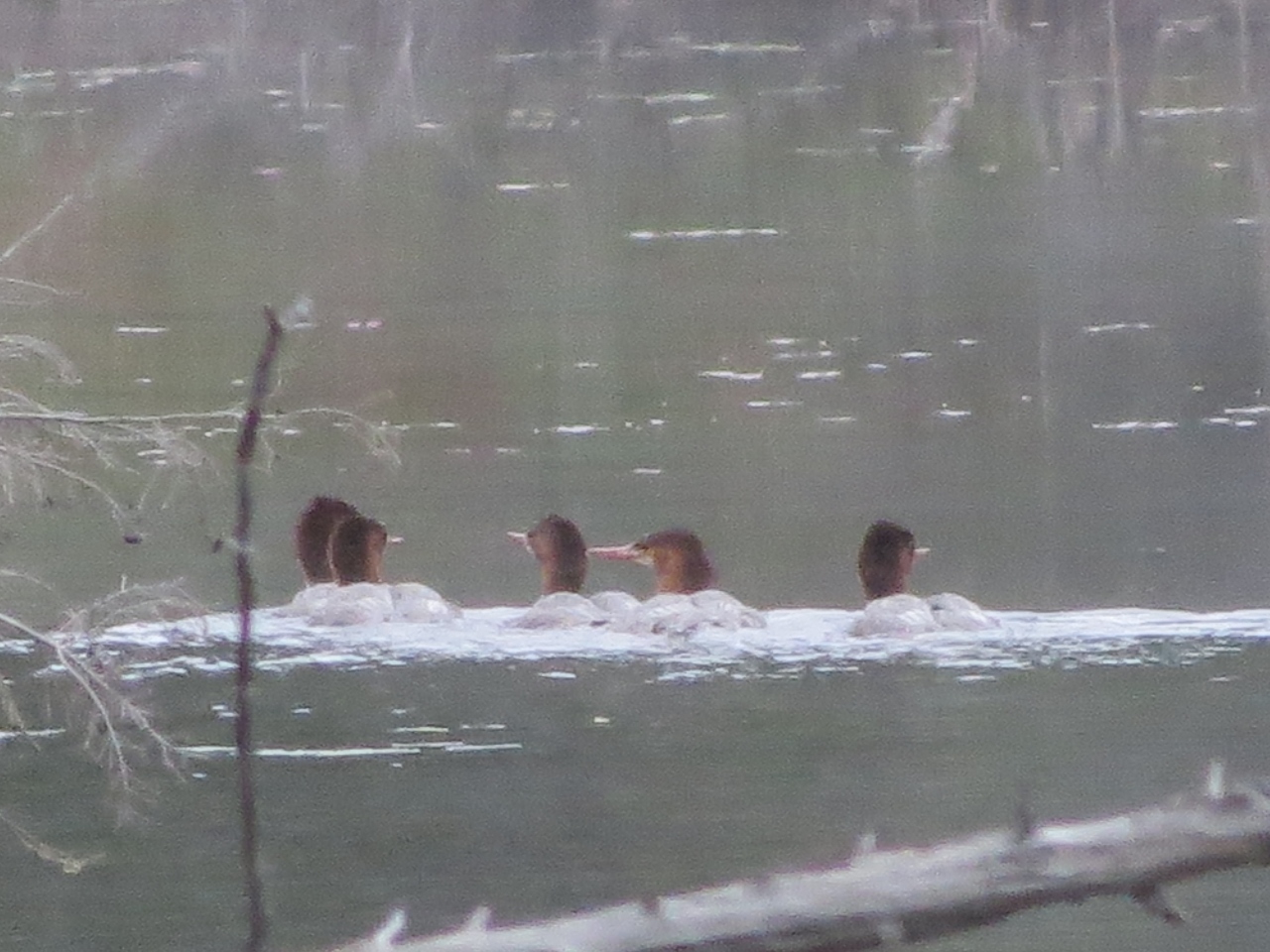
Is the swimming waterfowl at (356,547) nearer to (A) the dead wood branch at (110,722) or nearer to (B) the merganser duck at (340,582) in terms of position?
(B) the merganser duck at (340,582)

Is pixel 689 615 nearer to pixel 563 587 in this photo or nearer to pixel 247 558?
pixel 563 587

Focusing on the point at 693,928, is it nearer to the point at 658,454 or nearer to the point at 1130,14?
the point at 658,454

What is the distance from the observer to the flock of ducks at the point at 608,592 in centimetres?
200

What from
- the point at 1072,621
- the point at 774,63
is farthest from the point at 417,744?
the point at 774,63

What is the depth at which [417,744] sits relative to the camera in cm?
195

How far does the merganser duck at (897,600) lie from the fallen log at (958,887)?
1006 millimetres

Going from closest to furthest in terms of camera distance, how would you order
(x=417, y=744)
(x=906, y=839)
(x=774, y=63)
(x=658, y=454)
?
1. (x=906, y=839)
2. (x=417, y=744)
3. (x=658, y=454)
4. (x=774, y=63)

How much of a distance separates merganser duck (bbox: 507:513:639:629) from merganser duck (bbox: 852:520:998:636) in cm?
24

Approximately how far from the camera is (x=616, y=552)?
6.81 feet

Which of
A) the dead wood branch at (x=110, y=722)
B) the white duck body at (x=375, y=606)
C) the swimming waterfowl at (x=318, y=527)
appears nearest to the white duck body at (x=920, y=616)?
the white duck body at (x=375, y=606)

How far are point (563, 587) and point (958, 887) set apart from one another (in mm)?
1089

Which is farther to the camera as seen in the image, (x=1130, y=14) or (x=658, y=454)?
(x=1130, y=14)

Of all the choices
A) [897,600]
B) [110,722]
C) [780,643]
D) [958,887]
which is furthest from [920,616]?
[958,887]

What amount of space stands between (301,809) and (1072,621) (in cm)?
80
